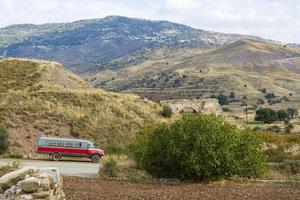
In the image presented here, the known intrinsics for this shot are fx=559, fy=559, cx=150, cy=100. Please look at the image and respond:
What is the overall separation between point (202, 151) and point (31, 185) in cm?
1313

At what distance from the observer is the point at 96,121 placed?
→ 201 ft

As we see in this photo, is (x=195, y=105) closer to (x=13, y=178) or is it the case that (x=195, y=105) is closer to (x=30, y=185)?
(x=13, y=178)

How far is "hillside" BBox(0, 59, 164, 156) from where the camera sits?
2238 inches

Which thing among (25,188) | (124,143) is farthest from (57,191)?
(124,143)

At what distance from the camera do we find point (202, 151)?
85.9 ft

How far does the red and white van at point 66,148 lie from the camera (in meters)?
44.9

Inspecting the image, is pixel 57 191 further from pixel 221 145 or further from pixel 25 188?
pixel 221 145

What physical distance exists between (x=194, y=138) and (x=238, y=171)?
105 inches

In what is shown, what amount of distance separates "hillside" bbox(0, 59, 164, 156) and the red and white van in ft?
20.4

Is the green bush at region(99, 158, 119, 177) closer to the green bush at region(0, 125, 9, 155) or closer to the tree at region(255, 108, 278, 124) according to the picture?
the green bush at region(0, 125, 9, 155)

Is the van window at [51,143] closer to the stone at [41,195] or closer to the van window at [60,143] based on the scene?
the van window at [60,143]

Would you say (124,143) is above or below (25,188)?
below

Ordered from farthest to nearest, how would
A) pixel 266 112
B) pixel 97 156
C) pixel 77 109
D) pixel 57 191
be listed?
pixel 266 112 → pixel 77 109 → pixel 97 156 → pixel 57 191

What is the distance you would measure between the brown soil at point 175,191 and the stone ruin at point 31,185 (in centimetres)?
319
